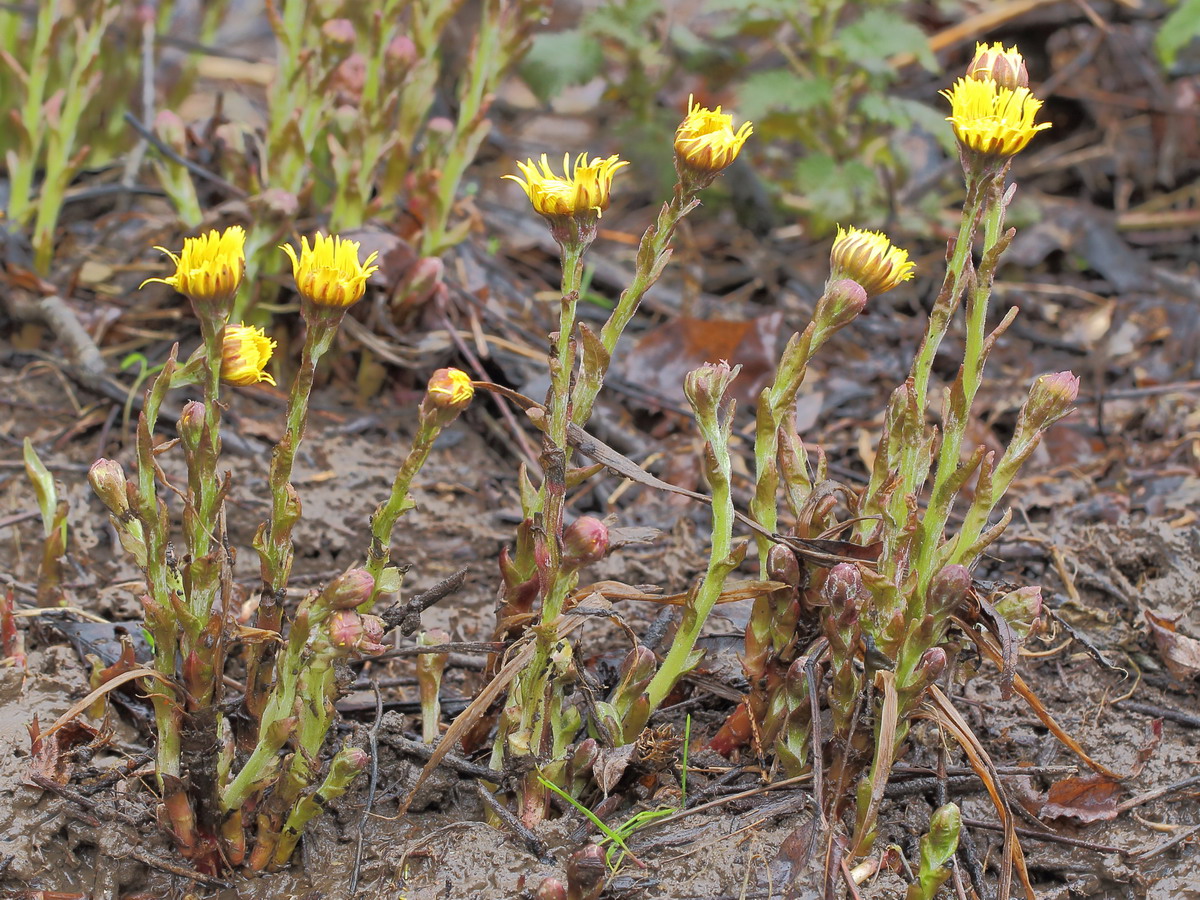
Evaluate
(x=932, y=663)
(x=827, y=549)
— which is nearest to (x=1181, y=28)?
(x=827, y=549)

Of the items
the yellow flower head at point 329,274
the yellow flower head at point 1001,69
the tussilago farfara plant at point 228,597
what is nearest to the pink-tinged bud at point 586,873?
the tussilago farfara plant at point 228,597

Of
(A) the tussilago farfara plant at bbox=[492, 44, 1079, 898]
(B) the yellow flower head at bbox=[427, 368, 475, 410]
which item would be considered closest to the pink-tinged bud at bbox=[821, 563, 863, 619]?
(A) the tussilago farfara plant at bbox=[492, 44, 1079, 898]

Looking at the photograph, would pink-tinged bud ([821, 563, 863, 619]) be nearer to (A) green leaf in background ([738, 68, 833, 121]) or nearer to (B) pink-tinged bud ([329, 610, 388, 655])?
(B) pink-tinged bud ([329, 610, 388, 655])

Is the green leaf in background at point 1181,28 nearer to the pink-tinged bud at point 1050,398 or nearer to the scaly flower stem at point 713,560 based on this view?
the pink-tinged bud at point 1050,398

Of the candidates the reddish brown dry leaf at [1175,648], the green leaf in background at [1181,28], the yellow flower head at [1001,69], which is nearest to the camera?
the yellow flower head at [1001,69]

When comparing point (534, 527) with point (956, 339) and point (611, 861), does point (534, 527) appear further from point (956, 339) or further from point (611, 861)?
point (956, 339)

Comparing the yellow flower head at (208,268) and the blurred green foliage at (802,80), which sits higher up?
the yellow flower head at (208,268)
